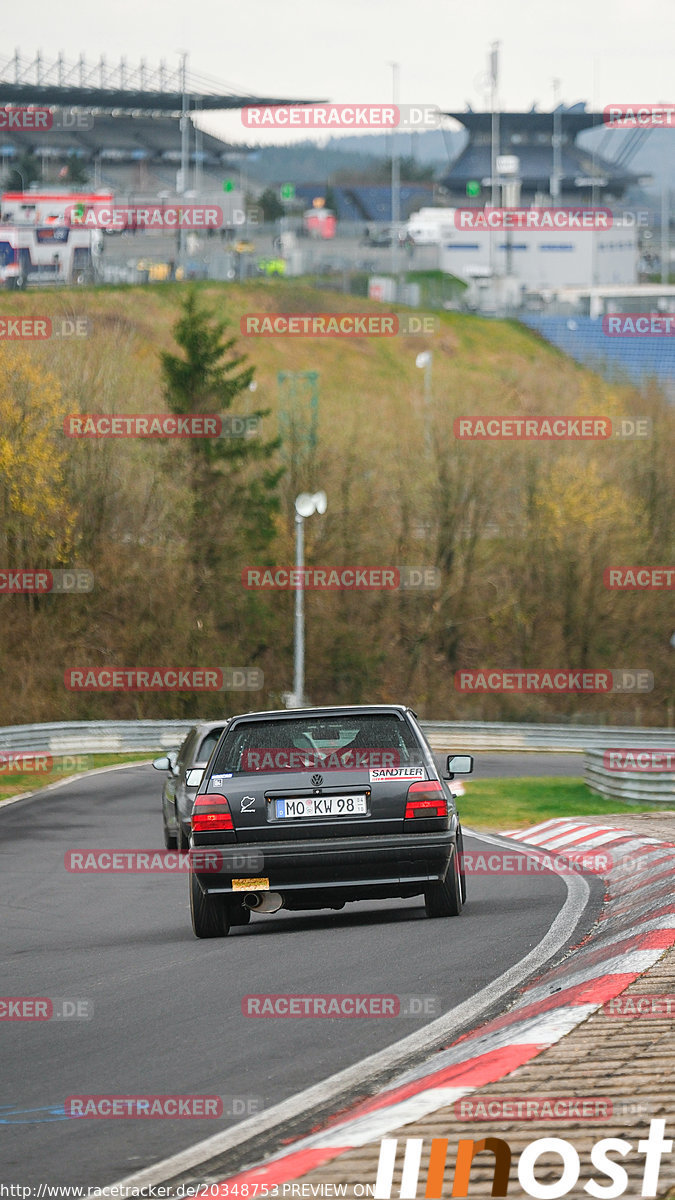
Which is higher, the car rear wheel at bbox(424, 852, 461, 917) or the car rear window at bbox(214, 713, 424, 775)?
the car rear window at bbox(214, 713, 424, 775)

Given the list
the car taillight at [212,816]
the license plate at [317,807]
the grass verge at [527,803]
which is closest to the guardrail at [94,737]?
the grass verge at [527,803]

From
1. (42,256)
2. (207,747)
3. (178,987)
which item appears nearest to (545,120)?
(42,256)

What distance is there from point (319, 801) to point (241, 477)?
46.6 m

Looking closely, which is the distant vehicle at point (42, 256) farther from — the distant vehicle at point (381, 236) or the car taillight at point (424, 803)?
the car taillight at point (424, 803)

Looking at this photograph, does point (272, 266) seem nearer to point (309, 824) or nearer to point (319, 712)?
point (319, 712)

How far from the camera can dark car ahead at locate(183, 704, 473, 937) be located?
33.3ft

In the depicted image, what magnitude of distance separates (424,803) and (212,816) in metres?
1.35

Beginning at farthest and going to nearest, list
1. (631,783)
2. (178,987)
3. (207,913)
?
(631,783)
(207,913)
(178,987)

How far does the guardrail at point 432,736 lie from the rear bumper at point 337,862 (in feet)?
85.8

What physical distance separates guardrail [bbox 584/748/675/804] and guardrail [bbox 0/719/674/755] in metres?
13.8

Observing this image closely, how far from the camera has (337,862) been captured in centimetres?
1014

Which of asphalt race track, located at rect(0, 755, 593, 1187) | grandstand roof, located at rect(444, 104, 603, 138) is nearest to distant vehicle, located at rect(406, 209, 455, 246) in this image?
grandstand roof, located at rect(444, 104, 603, 138)

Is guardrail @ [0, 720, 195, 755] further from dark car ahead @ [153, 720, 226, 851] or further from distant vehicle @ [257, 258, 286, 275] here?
distant vehicle @ [257, 258, 286, 275]

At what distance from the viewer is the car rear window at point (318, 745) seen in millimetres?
10438
